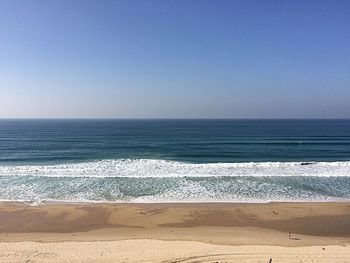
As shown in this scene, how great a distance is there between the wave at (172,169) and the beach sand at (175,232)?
8.34m

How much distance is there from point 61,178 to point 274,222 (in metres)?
17.2

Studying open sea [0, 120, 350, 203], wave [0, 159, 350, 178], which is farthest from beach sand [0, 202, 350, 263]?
wave [0, 159, 350, 178]

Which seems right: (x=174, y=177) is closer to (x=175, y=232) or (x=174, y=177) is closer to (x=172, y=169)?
(x=172, y=169)

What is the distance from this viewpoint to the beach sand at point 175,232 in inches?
457

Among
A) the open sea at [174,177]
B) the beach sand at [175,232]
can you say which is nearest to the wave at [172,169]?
the open sea at [174,177]

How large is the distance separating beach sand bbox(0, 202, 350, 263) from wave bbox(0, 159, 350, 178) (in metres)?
8.34

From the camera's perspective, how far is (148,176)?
86.1ft

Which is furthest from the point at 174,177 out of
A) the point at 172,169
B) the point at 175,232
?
the point at 175,232

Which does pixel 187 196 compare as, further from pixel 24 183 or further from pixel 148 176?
pixel 24 183

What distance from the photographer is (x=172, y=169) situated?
96.6 ft

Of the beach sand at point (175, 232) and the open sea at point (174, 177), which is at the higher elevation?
the open sea at point (174, 177)

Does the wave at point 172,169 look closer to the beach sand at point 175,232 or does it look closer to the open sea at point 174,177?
the open sea at point 174,177

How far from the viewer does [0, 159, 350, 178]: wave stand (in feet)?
88.5

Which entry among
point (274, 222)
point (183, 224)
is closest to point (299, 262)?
point (274, 222)
